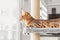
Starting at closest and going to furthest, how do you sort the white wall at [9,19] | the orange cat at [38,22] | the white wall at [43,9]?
the orange cat at [38,22] → the white wall at [43,9] → the white wall at [9,19]

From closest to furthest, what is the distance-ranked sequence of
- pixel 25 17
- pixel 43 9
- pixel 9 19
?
1. pixel 25 17
2. pixel 43 9
3. pixel 9 19

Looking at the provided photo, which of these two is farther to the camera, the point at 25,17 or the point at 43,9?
the point at 43,9

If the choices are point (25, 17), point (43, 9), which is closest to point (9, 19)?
point (43, 9)

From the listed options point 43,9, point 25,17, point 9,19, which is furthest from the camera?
point 9,19

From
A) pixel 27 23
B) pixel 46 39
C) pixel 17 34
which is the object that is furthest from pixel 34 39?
pixel 17 34

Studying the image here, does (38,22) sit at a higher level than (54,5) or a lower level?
lower

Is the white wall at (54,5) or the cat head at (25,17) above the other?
the white wall at (54,5)

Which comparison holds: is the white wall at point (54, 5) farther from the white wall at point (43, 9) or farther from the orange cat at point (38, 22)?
the orange cat at point (38, 22)

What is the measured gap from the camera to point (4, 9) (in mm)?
1642

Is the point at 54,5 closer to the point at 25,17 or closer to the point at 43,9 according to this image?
the point at 43,9

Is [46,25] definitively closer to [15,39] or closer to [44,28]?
[44,28]

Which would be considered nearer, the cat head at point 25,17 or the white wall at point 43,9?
the cat head at point 25,17

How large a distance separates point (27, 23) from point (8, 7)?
0.98 m

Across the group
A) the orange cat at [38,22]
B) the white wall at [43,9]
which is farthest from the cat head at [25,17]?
the white wall at [43,9]
